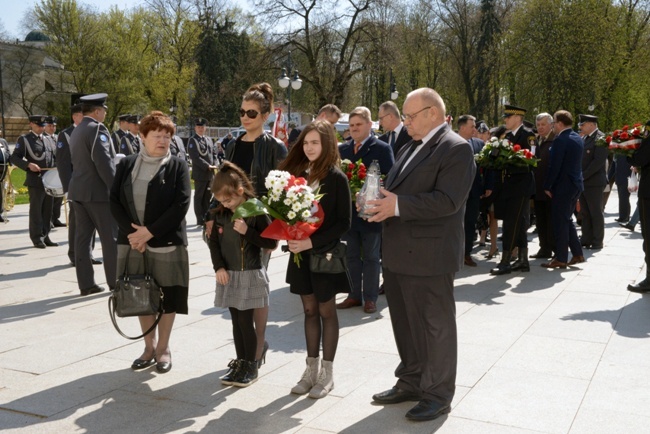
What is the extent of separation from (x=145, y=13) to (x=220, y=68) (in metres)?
7.61

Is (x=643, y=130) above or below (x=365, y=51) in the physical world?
below

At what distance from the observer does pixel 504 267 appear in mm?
9836

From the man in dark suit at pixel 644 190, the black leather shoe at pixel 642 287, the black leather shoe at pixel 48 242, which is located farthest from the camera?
the black leather shoe at pixel 48 242

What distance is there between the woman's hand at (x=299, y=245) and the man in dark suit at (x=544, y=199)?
6735 mm

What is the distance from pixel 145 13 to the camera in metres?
56.3

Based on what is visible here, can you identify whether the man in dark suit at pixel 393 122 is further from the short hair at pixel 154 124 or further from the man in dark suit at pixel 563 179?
the short hair at pixel 154 124

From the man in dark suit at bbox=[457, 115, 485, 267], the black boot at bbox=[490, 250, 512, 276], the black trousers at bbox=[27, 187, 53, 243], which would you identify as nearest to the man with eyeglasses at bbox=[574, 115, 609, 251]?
the man in dark suit at bbox=[457, 115, 485, 267]

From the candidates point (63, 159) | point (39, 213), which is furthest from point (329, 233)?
point (39, 213)

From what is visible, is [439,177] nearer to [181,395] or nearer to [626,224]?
[181,395]

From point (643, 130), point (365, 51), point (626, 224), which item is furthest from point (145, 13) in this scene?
point (643, 130)

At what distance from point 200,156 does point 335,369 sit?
10.1 metres

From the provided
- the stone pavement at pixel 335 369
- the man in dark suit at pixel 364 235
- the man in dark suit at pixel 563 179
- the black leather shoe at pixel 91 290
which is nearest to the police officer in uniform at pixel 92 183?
the black leather shoe at pixel 91 290

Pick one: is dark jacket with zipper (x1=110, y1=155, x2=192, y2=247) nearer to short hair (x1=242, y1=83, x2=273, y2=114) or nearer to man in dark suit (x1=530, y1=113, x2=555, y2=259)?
short hair (x1=242, y1=83, x2=273, y2=114)

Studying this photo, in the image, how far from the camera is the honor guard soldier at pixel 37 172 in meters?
11.8
